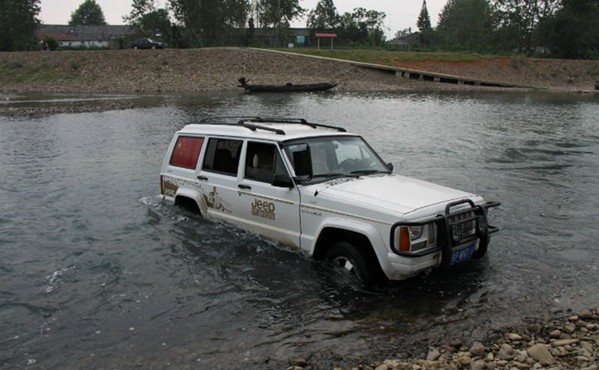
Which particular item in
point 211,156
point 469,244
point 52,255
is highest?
point 211,156

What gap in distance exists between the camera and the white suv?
670cm

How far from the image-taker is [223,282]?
7.90 m

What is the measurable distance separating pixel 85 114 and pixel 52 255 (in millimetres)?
24969

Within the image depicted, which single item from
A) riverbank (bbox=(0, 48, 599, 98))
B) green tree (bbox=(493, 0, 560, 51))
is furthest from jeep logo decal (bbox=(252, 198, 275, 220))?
green tree (bbox=(493, 0, 560, 51))

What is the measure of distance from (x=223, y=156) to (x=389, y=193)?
330cm

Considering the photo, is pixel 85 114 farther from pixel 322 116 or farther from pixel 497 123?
pixel 497 123

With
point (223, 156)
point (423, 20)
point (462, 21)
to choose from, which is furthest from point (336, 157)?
point (423, 20)

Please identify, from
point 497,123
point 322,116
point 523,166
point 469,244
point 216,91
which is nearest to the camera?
point 469,244

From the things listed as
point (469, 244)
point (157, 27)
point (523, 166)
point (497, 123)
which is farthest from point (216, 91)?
point (157, 27)

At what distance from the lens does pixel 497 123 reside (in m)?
27.8

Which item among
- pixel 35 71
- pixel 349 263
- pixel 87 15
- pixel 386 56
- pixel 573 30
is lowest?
pixel 349 263

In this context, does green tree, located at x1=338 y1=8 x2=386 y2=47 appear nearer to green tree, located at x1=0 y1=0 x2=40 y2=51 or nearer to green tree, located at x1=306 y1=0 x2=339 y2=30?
green tree, located at x1=306 y1=0 x2=339 y2=30

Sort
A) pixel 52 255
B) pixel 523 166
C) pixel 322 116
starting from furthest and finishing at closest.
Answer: pixel 322 116, pixel 523 166, pixel 52 255

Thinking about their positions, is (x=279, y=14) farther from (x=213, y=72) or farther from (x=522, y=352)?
(x=522, y=352)
